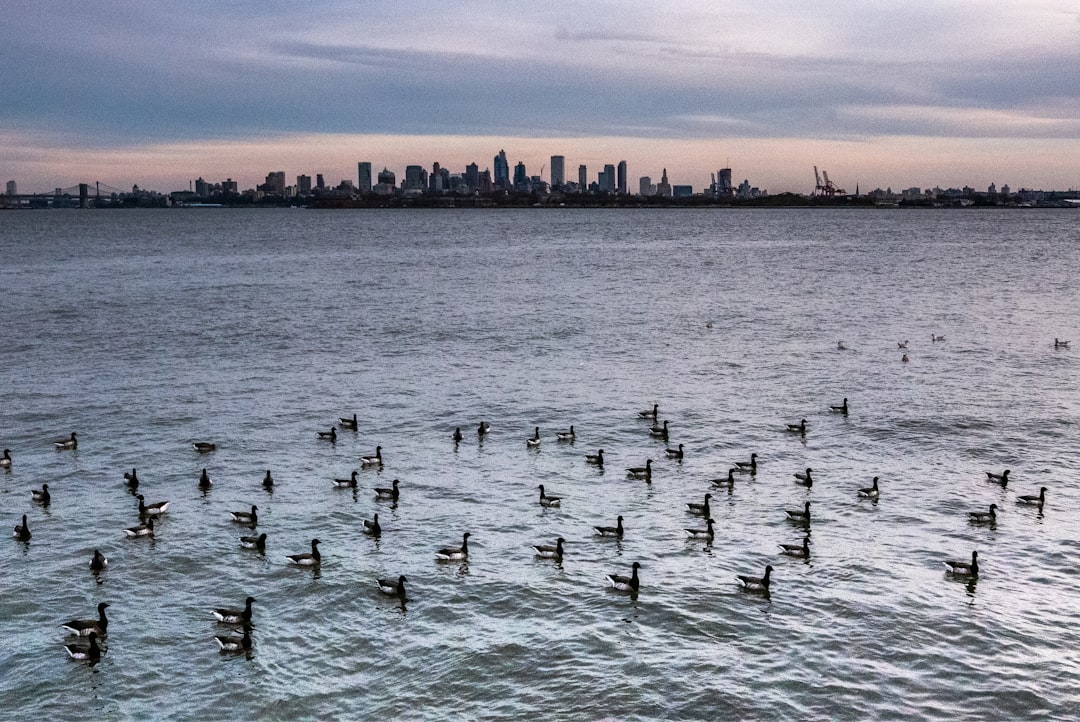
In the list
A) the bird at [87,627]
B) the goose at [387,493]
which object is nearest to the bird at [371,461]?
the goose at [387,493]

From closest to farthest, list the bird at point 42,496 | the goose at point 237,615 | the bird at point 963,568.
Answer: the goose at point 237,615
the bird at point 963,568
the bird at point 42,496

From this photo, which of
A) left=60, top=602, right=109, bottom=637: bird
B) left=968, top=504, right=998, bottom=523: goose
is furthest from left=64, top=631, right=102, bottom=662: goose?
left=968, top=504, right=998, bottom=523: goose

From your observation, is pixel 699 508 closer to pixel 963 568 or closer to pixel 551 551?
pixel 551 551

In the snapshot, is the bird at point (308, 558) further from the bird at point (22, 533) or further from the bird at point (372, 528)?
the bird at point (22, 533)

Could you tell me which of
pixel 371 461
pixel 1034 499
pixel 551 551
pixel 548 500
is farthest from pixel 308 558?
pixel 1034 499

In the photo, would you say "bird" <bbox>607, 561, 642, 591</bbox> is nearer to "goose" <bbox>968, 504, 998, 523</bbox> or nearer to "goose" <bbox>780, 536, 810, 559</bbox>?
"goose" <bbox>780, 536, 810, 559</bbox>
